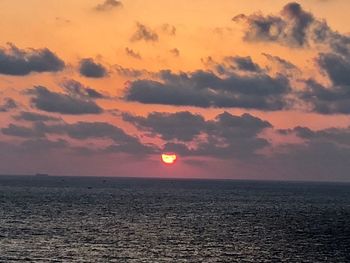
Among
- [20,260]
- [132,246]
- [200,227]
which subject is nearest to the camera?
[20,260]

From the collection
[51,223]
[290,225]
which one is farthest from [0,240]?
[290,225]

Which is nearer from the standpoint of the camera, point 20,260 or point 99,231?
point 20,260

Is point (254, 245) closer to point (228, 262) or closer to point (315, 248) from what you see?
point (315, 248)

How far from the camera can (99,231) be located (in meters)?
136

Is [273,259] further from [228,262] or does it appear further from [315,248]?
[315,248]

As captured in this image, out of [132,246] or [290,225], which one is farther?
[290,225]

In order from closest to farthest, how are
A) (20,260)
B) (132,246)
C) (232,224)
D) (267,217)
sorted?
(20,260)
(132,246)
(232,224)
(267,217)

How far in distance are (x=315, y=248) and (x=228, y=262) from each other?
2654 cm

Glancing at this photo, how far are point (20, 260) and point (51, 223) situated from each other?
61.0 m

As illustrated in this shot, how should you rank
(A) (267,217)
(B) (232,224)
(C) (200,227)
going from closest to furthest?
(C) (200,227)
(B) (232,224)
(A) (267,217)

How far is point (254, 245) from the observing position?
4656 inches

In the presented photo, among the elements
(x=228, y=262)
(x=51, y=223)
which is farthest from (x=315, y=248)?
(x=51, y=223)

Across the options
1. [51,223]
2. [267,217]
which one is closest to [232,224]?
[267,217]

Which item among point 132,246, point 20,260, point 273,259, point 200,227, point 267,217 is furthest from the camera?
point 267,217
